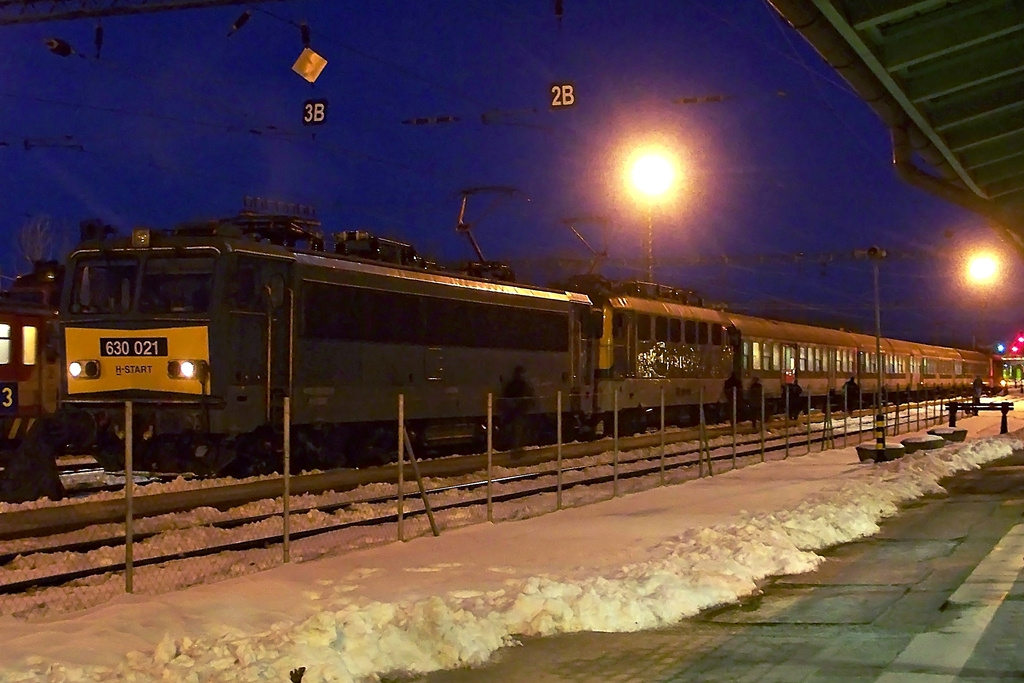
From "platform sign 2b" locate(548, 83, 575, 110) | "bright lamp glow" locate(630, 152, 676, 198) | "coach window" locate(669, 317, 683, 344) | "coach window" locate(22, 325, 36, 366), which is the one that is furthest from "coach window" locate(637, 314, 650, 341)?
"coach window" locate(22, 325, 36, 366)

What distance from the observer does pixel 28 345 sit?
71.4 feet

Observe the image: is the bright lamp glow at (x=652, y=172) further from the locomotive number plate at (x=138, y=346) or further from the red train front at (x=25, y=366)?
the locomotive number plate at (x=138, y=346)

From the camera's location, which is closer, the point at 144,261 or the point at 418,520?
the point at 418,520

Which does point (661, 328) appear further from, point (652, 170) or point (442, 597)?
point (442, 597)

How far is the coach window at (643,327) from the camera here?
28766 millimetres

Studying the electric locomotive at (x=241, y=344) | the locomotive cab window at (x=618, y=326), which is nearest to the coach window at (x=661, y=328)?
the locomotive cab window at (x=618, y=326)

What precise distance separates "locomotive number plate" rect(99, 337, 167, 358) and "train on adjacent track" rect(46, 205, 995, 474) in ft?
0.07

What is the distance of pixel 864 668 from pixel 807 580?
3379 mm

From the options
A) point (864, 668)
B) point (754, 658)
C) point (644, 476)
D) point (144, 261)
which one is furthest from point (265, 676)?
point (644, 476)

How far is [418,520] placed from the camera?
13.2 m

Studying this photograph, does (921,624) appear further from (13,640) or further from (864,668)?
(13,640)

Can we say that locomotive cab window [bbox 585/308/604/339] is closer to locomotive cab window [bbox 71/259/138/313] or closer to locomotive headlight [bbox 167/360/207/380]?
locomotive headlight [bbox 167/360/207/380]

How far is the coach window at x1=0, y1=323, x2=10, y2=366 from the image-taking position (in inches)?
838

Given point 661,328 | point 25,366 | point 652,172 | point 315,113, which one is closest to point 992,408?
point 661,328
